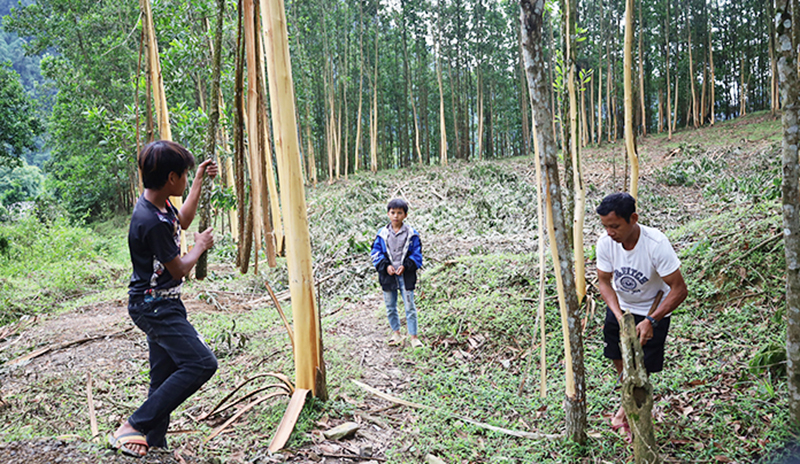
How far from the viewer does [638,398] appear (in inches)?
76.7

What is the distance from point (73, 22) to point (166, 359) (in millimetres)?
20816

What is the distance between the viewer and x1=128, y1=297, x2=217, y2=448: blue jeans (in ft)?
7.04

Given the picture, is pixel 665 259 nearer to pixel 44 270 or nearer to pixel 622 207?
pixel 622 207

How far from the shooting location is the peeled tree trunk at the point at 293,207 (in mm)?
2828

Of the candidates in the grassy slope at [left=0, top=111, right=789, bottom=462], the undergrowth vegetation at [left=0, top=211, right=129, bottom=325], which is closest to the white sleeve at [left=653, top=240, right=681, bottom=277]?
the grassy slope at [left=0, top=111, right=789, bottom=462]

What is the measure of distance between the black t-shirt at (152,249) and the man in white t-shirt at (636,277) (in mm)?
2364

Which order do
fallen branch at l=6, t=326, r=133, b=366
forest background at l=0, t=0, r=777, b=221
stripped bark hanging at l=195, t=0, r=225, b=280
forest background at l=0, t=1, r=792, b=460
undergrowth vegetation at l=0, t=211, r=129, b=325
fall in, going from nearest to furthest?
stripped bark hanging at l=195, t=0, r=225, b=280 < fallen branch at l=6, t=326, r=133, b=366 < undergrowth vegetation at l=0, t=211, r=129, b=325 < forest background at l=0, t=1, r=792, b=460 < forest background at l=0, t=0, r=777, b=221

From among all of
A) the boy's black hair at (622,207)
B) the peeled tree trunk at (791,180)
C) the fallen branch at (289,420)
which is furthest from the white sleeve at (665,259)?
the fallen branch at (289,420)

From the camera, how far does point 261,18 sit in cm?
283

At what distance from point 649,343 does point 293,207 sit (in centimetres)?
242

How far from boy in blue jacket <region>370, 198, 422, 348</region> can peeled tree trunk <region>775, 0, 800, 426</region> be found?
2.96m

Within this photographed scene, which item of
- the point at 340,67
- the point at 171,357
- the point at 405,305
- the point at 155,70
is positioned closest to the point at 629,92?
the point at 405,305

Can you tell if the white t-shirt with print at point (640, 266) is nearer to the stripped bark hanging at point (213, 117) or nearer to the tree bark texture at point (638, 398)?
the tree bark texture at point (638, 398)

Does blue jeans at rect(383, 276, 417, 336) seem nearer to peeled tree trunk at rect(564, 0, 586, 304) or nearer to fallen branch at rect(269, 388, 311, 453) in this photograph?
peeled tree trunk at rect(564, 0, 586, 304)
